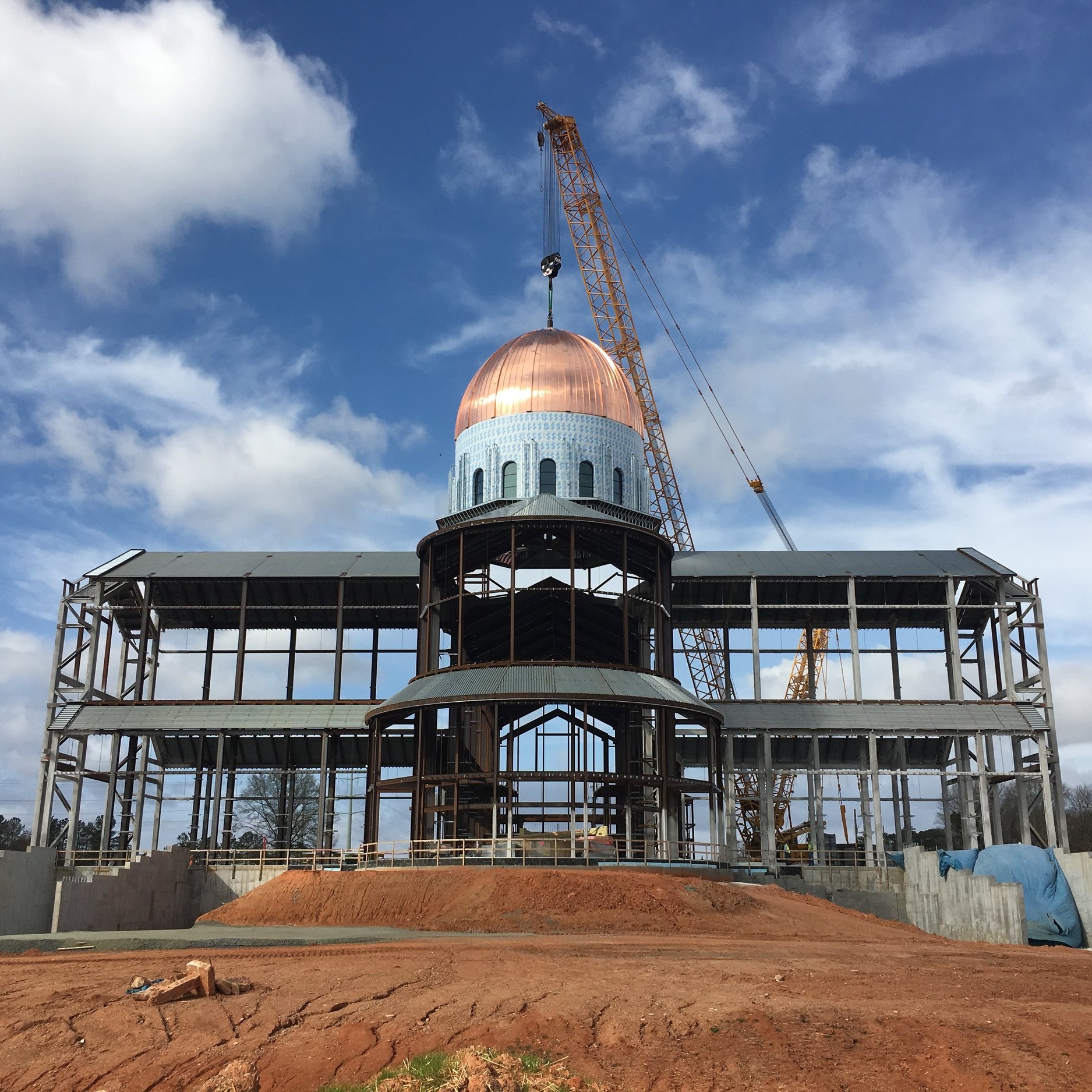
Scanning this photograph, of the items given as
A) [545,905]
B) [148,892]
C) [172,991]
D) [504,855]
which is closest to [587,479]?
[504,855]

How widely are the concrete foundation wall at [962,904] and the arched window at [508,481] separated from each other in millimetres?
27645

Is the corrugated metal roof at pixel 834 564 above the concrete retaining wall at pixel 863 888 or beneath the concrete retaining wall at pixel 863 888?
above

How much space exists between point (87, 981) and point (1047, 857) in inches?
1338

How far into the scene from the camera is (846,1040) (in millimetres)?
18703

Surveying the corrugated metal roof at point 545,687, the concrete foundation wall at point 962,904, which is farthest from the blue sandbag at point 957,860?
the corrugated metal roof at point 545,687

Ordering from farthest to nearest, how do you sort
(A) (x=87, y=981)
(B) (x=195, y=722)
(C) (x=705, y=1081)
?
(B) (x=195, y=722) < (A) (x=87, y=981) < (C) (x=705, y=1081)

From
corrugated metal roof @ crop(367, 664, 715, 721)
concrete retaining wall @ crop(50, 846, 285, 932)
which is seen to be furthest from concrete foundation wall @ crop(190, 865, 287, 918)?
corrugated metal roof @ crop(367, 664, 715, 721)

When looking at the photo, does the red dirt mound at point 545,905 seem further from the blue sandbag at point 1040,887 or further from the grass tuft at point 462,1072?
the grass tuft at point 462,1072

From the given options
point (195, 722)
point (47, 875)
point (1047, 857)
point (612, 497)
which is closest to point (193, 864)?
point (47, 875)

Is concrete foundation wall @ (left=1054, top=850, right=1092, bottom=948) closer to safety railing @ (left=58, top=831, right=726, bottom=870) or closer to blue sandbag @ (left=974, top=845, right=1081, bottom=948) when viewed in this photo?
blue sandbag @ (left=974, top=845, right=1081, bottom=948)

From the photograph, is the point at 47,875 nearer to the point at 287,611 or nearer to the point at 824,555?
the point at 287,611

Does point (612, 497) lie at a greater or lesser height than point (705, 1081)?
greater

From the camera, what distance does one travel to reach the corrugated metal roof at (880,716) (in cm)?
5875

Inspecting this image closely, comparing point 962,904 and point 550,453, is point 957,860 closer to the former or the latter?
point 962,904
